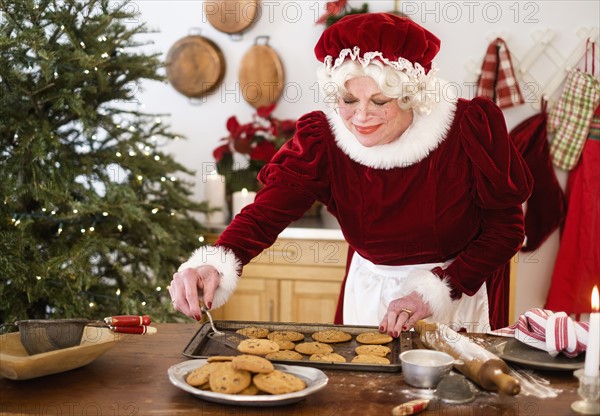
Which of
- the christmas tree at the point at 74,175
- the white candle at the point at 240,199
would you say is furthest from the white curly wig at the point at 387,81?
the white candle at the point at 240,199

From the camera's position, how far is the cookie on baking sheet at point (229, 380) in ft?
4.31

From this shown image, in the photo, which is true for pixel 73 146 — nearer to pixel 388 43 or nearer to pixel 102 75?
pixel 102 75

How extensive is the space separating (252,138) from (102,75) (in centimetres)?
110

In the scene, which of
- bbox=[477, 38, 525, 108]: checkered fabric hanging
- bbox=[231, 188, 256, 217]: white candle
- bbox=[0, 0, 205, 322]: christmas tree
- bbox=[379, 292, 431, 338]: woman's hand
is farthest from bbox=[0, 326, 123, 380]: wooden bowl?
bbox=[477, 38, 525, 108]: checkered fabric hanging

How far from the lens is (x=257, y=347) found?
1.52 meters

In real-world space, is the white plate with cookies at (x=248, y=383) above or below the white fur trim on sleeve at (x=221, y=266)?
below

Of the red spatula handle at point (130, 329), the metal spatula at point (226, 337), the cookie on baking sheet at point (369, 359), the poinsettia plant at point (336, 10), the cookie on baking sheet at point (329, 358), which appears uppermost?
the poinsettia plant at point (336, 10)

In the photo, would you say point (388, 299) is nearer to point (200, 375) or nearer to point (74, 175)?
point (200, 375)

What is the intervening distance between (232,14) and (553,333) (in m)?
2.90

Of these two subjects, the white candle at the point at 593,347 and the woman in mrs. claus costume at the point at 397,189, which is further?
the woman in mrs. claus costume at the point at 397,189

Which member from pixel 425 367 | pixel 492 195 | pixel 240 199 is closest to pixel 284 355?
pixel 425 367

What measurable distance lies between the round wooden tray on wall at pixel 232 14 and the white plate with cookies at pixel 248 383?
2.84m

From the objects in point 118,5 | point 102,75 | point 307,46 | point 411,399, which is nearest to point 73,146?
point 102,75

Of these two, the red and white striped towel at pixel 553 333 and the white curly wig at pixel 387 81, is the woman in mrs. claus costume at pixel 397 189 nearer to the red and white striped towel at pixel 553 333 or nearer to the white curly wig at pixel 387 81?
the white curly wig at pixel 387 81
